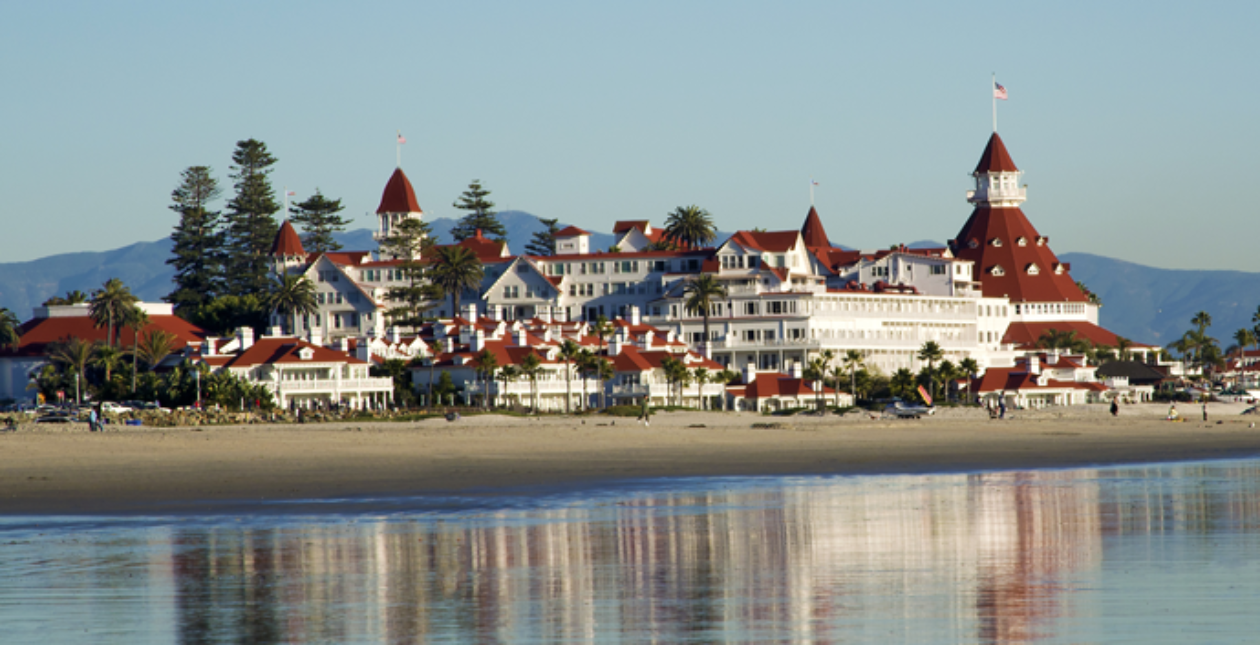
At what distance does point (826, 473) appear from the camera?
41594 mm

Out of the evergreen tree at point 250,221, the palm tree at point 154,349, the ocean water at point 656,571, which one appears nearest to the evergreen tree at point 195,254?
the evergreen tree at point 250,221

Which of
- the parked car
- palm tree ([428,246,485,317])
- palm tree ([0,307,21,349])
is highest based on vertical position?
palm tree ([428,246,485,317])

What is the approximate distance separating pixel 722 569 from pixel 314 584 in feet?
17.2

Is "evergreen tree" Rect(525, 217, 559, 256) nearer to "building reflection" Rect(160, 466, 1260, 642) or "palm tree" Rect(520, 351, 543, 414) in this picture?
"palm tree" Rect(520, 351, 543, 414)

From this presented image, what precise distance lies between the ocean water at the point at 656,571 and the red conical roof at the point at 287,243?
347ft

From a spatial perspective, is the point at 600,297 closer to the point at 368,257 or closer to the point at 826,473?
the point at 368,257

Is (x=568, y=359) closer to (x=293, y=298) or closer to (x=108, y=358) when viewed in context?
(x=108, y=358)

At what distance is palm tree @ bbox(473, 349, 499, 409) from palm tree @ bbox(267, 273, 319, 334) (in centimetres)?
2750

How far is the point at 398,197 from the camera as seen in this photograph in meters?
139

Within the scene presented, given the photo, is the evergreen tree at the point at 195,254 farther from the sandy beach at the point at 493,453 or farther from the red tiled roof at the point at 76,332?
the sandy beach at the point at 493,453

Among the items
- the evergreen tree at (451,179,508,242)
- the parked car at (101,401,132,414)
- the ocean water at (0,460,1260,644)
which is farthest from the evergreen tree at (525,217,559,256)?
the ocean water at (0,460,1260,644)

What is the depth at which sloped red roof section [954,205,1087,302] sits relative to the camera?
133000mm

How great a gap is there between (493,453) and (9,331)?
74727 mm

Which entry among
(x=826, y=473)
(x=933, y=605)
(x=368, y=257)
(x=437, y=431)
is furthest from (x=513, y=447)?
(x=368, y=257)
